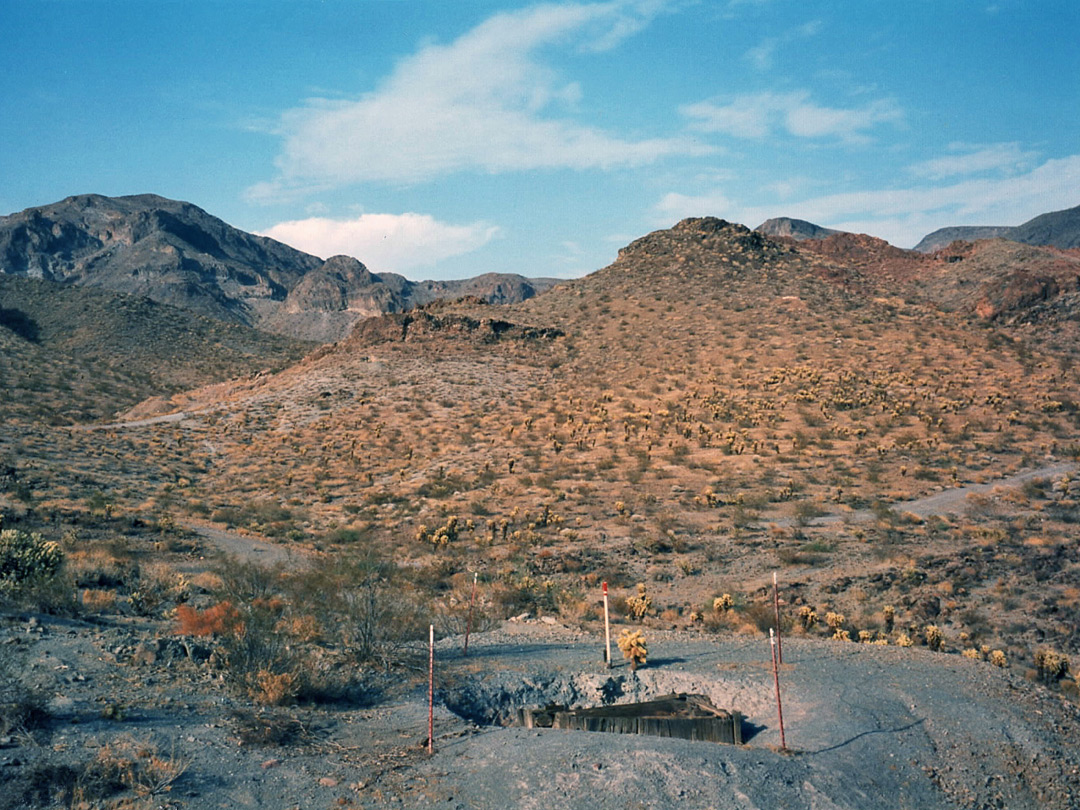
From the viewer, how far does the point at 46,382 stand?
55906mm

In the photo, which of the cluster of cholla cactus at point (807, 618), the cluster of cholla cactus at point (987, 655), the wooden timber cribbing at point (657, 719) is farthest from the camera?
the cluster of cholla cactus at point (807, 618)

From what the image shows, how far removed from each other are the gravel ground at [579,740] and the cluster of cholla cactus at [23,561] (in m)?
1.72

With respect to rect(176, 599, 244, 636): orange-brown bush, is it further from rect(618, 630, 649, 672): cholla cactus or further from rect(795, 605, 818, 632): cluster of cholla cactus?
rect(795, 605, 818, 632): cluster of cholla cactus

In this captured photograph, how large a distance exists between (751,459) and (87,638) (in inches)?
1020

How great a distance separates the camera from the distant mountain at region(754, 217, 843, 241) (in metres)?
169

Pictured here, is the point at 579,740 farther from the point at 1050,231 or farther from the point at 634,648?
the point at 1050,231

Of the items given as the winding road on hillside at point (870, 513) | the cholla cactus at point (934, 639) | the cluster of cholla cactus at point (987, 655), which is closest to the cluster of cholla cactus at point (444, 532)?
the winding road on hillside at point (870, 513)

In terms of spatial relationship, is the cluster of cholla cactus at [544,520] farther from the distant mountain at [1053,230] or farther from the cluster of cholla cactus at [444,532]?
the distant mountain at [1053,230]

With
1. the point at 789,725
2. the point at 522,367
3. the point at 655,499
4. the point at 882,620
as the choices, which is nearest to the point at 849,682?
the point at 789,725

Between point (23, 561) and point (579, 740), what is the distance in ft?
33.6

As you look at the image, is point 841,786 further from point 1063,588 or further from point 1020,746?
point 1063,588

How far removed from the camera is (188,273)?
153 metres

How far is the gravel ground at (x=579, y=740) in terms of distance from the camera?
24.7ft

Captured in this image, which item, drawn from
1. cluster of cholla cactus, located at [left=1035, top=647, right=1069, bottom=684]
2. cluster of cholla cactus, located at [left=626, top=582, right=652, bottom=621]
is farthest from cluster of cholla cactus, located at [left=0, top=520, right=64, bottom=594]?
cluster of cholla cactus, located at [left=1035, top=647, right=1069, bottom=684]
